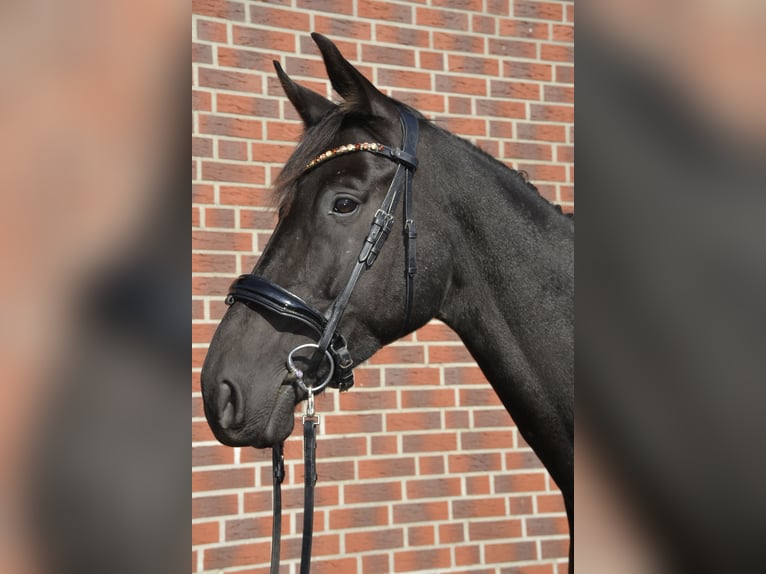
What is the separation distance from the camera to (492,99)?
3.10 meters

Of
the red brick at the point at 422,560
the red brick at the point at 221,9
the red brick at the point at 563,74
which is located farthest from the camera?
the red brick at the point at 563,74

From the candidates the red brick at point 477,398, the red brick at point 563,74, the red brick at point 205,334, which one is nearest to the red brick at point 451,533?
the red brick at point 477,398

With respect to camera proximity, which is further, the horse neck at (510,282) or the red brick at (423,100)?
the red brick at (423,100)

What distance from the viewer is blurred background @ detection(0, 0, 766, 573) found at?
31 centimetres

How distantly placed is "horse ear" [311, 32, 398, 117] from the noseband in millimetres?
63

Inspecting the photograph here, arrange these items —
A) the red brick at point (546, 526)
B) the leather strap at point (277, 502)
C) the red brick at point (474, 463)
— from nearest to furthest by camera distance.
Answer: the leather strap at point (277, 502)
the red brick at point (474, 463)
the red brick at point (546, 526)

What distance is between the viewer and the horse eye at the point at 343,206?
1706mm

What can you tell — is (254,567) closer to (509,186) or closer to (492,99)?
(509,186)

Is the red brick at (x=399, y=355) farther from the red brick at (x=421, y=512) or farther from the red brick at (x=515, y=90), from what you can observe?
the red brick at (x=515, y=90)

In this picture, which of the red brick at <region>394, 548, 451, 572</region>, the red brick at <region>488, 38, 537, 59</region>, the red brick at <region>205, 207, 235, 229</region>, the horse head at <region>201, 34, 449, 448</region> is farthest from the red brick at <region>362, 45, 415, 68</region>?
the red brick at <region>394, 548, 451, 572</region>

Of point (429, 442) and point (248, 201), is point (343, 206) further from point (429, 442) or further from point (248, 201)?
point (429, 442)
